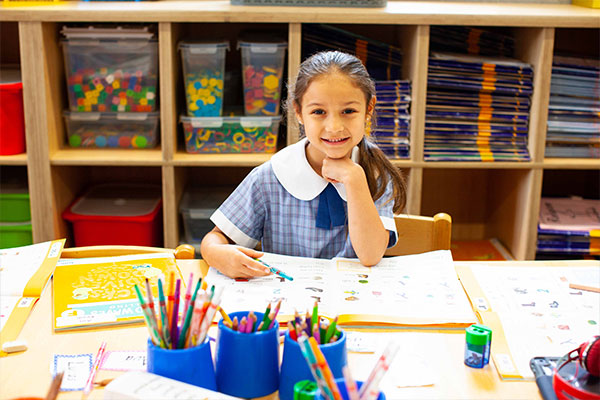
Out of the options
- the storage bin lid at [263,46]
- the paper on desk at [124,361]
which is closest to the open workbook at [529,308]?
the paper on desk at [124,361]

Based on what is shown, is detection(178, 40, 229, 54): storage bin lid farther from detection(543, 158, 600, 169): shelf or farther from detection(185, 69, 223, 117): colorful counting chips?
detection(543, 158, 600, 169): shelf

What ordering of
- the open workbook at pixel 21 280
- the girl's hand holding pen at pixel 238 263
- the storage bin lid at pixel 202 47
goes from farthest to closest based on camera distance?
the storage bin lid at pixel 202 47 < the girl's hand holding pen at pixel 238 263 < the open workbook at pixel 21 280

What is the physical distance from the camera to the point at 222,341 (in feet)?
2.89

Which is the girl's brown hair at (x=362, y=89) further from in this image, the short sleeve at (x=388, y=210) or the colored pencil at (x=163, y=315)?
the colored pencil at (x=163, y=315)

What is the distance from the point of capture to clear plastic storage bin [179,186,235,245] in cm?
230

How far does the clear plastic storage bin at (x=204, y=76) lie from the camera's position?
2.17 metres

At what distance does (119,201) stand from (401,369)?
1.67 m

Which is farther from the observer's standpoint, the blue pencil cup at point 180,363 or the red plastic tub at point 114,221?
the red plastic tub at point 114,221

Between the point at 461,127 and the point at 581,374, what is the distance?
1.46 m

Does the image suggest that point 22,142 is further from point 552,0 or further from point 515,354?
point 552,0

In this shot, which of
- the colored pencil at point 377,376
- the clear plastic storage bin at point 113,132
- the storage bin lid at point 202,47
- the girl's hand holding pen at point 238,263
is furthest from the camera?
the clear plastic storage bin at point 113,132

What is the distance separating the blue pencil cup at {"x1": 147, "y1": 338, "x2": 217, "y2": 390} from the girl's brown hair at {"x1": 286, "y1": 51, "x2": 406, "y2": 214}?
0.68m

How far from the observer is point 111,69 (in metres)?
2.21

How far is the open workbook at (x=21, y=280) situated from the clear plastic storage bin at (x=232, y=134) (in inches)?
36.4
